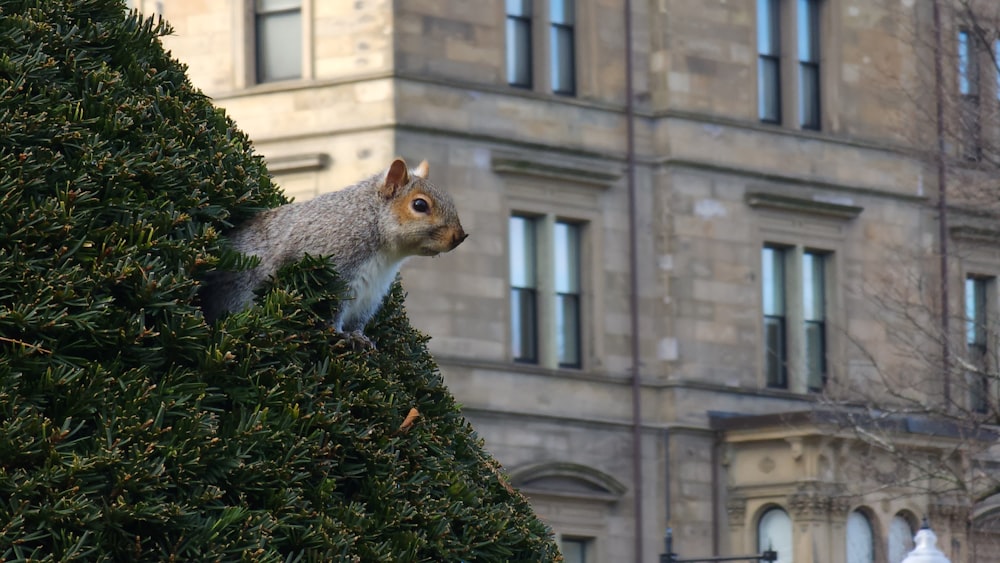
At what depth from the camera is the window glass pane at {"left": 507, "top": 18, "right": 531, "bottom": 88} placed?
40.3 metres

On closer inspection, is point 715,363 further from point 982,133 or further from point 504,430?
point 982,133

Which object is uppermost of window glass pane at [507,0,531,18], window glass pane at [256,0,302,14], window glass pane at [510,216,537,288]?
window glass pane at [507,0,531,18]

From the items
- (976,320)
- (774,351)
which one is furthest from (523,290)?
(976,320)

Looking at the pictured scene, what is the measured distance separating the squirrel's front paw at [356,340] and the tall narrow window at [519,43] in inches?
1213

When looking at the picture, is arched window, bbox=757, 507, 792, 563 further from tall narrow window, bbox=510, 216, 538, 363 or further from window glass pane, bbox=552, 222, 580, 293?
window glass pane, bbox=552, 222, 580, 293

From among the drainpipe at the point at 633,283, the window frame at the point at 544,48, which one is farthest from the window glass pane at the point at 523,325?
the window frame at the point at 544,48

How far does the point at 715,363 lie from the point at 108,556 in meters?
34.0

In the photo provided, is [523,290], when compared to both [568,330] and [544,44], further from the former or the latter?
[544,44]

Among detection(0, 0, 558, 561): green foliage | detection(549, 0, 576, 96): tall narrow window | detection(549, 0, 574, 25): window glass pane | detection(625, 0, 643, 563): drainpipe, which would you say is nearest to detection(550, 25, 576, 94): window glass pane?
detection(549, 0, 576, 96): tall narrow window

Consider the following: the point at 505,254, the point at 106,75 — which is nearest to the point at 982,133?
the point at 505,254

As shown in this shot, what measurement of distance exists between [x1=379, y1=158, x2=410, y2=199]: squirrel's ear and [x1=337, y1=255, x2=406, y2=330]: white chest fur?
0.83ft

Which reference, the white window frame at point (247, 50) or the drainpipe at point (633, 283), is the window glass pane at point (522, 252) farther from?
the white window frame at point (247, 50)

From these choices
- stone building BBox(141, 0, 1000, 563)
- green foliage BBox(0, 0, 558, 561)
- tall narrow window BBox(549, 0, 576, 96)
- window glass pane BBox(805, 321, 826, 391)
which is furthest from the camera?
window glass pane BBox(805, 321, 826, 391)

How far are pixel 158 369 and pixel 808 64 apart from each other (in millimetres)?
35608
